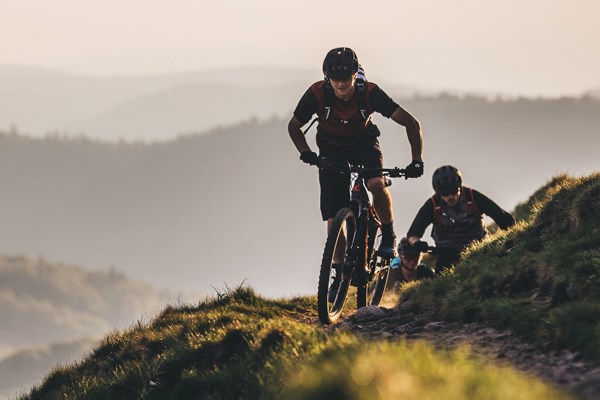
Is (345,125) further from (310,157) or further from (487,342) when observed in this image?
(487,342)

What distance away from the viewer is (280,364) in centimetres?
744

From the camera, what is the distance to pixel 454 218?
15438 mm

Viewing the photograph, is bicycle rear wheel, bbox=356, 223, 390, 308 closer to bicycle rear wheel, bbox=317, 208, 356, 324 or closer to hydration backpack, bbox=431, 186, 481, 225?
bicycle rear wheel, bbox=317, 208, 356, 324

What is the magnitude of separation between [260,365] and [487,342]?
2.73 m

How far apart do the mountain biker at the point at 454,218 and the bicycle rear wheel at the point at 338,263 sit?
341 cm

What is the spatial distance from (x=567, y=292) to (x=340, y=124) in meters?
4.36

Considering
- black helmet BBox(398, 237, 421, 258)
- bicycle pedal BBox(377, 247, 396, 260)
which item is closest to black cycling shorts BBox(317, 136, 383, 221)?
bicycle pedal BBox(377, 247, 396, 260)

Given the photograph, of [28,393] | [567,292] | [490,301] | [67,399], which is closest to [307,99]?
[490,301]

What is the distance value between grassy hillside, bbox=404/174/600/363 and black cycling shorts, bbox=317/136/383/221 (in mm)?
2094

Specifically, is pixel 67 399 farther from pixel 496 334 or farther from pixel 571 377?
pixel 571 377

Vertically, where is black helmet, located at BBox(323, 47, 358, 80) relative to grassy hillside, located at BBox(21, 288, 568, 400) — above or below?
above

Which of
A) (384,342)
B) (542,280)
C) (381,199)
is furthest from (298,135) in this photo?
(384,342)

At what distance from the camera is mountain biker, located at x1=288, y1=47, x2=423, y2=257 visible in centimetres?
1135

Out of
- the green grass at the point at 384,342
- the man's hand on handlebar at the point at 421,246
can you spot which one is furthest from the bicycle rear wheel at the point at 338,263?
the man's hand on handlebar at the point at 421,246
